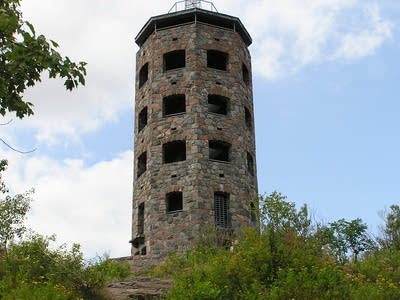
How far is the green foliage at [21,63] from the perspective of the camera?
7.49 m

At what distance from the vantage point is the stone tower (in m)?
24.6

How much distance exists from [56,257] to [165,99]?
13353 mm

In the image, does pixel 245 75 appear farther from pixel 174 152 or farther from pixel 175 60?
pixel 174 152

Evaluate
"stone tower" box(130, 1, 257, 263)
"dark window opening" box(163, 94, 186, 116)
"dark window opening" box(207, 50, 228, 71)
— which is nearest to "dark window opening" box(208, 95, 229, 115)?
"stone tower" box(130, 1, 257, 263)

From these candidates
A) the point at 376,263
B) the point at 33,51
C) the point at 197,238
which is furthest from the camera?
the point at 197,238

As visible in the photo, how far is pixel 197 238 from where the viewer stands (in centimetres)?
2309

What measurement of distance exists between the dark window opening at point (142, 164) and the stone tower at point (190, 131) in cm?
4

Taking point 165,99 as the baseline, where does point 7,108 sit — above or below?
below

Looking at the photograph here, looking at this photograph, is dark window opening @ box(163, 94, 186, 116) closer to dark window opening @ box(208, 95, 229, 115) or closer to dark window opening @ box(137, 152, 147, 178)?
dark window opening @ box(208, 95, 229, 115)

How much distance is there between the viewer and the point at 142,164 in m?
27.3

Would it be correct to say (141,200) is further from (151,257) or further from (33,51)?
→ (33,51)

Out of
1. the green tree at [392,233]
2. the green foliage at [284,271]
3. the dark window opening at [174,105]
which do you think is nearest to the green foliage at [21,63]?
the green foliage at [284,271]

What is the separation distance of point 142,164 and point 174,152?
140 cm

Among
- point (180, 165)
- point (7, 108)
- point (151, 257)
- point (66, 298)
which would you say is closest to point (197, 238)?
point (151, 257)
